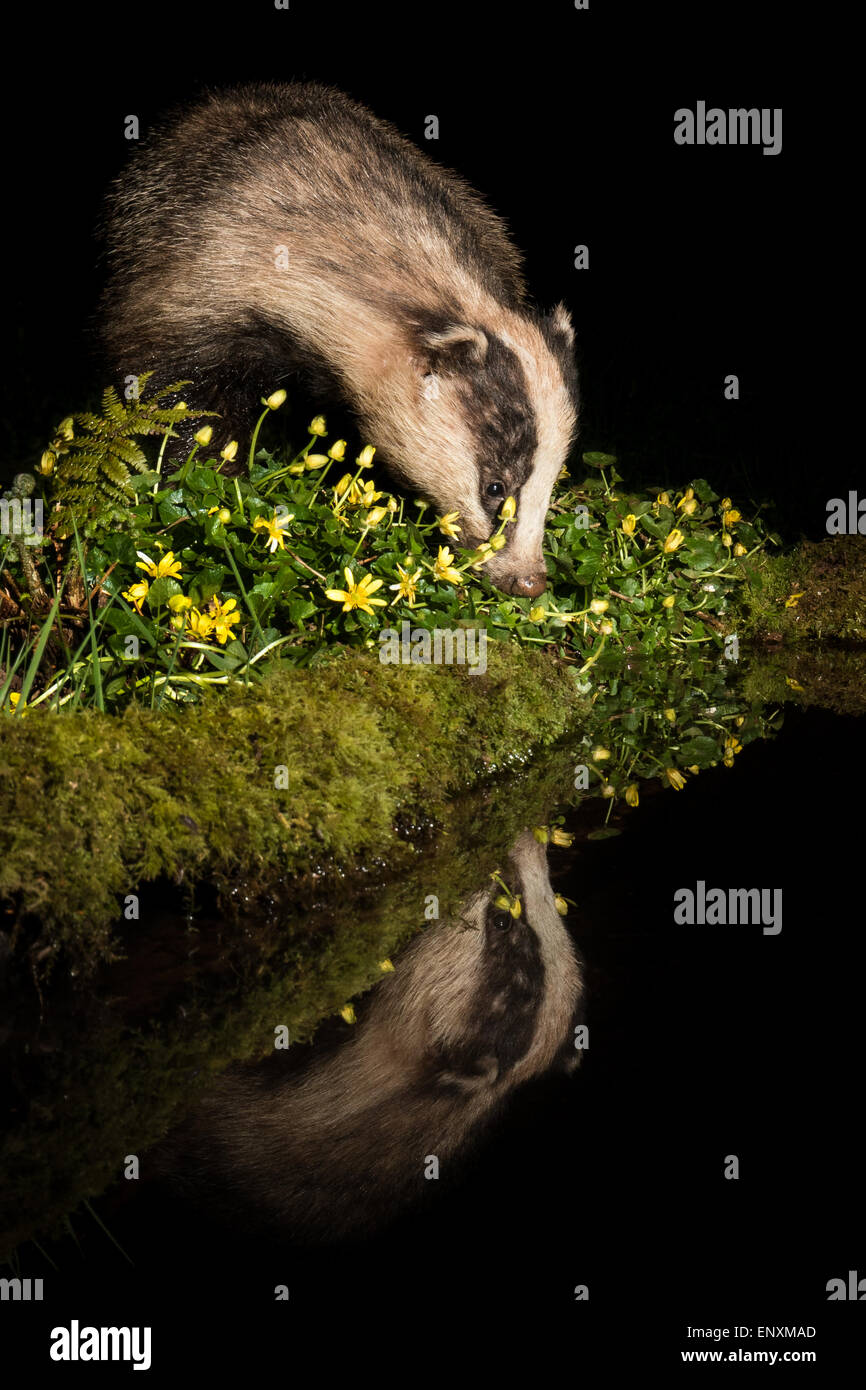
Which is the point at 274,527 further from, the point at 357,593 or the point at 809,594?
the point at 809,594

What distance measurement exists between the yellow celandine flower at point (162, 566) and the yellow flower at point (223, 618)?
19cm

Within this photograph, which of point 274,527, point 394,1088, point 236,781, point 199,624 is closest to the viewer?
point 394,1088

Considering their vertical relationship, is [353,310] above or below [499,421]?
above

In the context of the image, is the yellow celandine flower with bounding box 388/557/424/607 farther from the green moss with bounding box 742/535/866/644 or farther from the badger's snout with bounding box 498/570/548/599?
the green moss with bounding box 742/535/866/644

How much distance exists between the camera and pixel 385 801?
153 inches

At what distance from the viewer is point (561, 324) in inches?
234

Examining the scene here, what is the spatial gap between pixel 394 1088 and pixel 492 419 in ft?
11.5

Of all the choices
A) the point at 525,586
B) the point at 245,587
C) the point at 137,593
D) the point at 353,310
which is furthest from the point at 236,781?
the point at 353,310

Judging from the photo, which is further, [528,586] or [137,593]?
[528,586]

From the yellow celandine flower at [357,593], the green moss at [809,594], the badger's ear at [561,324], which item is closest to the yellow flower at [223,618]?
the yellow celandine flower at [357,593]

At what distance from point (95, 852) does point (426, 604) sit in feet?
6.39

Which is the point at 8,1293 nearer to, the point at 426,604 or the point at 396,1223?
the point at 396,1223

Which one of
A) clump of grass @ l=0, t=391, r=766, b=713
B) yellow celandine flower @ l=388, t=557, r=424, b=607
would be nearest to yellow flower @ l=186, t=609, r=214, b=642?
clump of grass @ l=0, t=391, r=766, b=713

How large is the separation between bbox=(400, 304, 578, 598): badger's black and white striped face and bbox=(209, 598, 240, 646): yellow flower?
1530 mm
